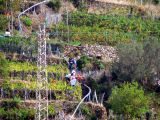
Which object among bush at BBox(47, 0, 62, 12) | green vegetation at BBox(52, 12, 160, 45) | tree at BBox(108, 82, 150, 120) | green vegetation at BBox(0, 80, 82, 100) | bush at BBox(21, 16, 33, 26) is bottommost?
tree at BBox(108, 82, 150, 120)

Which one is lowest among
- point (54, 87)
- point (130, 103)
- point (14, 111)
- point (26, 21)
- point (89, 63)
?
point (130, 103)

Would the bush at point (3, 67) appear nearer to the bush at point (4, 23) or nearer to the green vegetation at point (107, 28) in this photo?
the bush at point (4, 23)

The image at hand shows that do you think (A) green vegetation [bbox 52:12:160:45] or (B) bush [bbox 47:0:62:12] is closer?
(A) green vegetation [bbox 52:12:160:45]

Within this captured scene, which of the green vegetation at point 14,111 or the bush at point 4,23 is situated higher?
the bush at point 4,23

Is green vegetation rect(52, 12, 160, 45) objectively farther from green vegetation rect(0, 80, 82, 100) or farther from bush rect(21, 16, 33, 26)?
green vegetation rect(0, 80, 82, 100)

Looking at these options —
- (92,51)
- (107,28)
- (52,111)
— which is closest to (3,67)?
(52,111)

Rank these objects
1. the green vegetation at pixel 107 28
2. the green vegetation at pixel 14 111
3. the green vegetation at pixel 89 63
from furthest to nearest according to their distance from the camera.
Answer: the green vegetation at pixel 107 28
the green vegetation at pixel 89 63
the green vegetation at pixel 14 111

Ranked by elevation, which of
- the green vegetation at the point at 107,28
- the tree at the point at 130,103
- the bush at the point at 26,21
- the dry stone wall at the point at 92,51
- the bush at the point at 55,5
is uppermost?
the bush at the point at 55,5

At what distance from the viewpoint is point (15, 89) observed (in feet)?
70.7

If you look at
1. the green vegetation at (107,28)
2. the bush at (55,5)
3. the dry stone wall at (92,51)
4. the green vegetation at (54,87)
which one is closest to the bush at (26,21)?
the green vegetation at (107,28)

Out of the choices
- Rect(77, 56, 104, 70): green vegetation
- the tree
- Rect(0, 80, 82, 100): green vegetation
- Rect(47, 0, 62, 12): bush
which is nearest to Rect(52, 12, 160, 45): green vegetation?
Rect(47, 0, 62, 12): bush

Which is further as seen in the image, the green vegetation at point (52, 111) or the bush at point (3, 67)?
the bush at point (3, 67)

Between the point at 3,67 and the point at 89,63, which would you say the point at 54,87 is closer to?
the point at 3,67

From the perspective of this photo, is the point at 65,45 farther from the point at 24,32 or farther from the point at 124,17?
the point at 124,17
